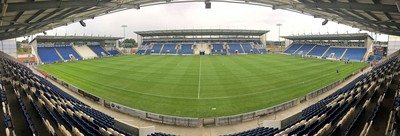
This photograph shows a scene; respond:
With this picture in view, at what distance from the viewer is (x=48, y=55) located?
56.5m

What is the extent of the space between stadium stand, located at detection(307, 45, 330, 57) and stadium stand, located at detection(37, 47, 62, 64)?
66.6m

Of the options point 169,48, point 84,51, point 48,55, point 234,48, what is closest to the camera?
point 48,55

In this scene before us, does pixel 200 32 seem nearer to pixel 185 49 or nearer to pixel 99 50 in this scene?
pixel 185 49

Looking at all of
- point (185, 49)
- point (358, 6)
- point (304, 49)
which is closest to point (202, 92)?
point (358, 6)

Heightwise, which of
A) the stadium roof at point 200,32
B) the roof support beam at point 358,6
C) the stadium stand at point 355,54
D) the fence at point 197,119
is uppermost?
the stadium roof at point 200,32

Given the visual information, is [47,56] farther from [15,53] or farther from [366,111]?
[366,111]

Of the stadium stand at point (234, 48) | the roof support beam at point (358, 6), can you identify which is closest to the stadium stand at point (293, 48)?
the stadium stand at point (234, 48)

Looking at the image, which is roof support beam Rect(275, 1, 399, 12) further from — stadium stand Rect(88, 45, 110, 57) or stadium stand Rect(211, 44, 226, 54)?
stadium stand Rect(88, 45, 110, 57)

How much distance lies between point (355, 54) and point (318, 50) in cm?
1143

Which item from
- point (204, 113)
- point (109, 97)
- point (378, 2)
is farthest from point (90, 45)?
point (378, 2)

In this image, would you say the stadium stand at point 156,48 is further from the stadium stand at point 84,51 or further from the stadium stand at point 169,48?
the stadium stand at point 84,51

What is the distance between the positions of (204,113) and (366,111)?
31.2 feet

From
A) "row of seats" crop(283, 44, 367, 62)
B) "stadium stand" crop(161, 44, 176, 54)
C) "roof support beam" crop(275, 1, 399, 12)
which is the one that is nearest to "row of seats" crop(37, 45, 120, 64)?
"stadium stand" crop(161, 44, 176, 54)

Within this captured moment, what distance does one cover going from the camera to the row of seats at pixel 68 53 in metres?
55.8
